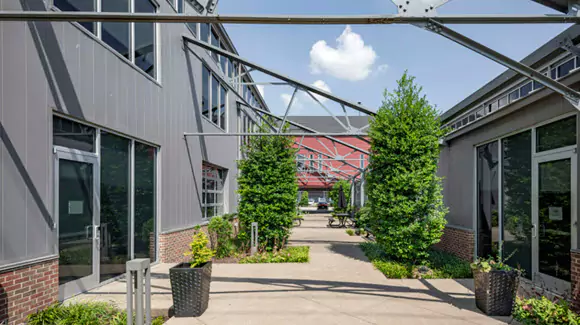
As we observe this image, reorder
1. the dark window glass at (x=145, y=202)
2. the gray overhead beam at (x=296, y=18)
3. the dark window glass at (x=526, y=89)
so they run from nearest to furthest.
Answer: the gray overhead beam at (x=296, y=18)
the dark window glass at (x=526, y=89)
the dark window glass at (x=145, y=202)

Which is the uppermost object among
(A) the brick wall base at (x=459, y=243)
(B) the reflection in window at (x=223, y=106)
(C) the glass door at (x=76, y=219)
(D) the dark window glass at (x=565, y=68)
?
(B) the reflection in window at (x=223, y=106)

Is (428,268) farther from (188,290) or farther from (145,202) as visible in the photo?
(145,202)

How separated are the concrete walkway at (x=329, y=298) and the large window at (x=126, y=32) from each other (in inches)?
193

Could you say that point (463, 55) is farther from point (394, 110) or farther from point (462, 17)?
point (462, 17)

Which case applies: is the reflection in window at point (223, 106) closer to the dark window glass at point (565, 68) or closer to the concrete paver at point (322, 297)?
the concrete paver at point (322, 297)

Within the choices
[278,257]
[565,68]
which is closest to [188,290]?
[278,257]

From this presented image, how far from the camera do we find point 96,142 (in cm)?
605

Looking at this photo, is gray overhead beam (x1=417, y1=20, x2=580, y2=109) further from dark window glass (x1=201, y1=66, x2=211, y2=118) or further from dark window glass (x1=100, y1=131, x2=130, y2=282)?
dark window glass (x1=201, y1=66, x2=211, y2=118)

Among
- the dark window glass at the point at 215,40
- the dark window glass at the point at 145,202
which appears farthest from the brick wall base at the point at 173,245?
the dark window glass at the point at 215,40

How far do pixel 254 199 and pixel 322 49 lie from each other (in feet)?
68.4

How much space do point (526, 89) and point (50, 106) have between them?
7.72m

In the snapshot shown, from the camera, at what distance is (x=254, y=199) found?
10.2 meters

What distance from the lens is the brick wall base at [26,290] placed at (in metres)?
4.02

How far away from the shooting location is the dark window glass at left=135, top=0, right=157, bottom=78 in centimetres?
756
